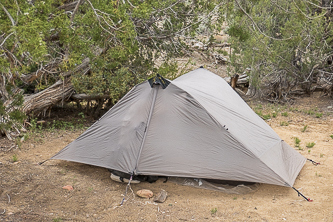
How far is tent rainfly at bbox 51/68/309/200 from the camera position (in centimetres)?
557

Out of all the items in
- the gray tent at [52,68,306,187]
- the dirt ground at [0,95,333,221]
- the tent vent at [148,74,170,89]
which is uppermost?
the tent vent at [148,74,170,89]

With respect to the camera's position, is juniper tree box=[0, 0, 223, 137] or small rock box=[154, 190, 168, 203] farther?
juniper tree box=[0, 0, 223, 137]

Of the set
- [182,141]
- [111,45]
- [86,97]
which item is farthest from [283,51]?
[182,141]

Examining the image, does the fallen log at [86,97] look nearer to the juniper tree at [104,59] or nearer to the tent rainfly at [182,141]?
the juniper tree at [104,59]

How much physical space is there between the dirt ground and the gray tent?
268mm

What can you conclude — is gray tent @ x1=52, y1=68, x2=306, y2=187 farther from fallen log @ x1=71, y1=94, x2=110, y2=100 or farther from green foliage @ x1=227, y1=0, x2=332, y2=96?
green foliage @ x1=227, y1=0, x2=332, y2=96

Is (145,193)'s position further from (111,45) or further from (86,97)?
(86,97)

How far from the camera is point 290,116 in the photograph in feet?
33.6

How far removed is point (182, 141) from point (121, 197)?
48.9 inches

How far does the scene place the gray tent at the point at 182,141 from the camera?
5.57 m

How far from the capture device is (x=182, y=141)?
18.8 feet

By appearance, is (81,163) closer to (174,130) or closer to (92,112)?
(174,130)

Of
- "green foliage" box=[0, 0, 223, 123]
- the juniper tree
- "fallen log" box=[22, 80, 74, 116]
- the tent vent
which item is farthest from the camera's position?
"fallen log" box=[22, 80, 74, 116]

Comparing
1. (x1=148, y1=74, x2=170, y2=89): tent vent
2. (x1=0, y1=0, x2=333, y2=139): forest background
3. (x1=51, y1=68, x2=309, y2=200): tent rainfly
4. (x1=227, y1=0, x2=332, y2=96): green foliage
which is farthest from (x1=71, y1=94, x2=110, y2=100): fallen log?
(x1=227, y1=0, x2=332, y2=96): green foliage
